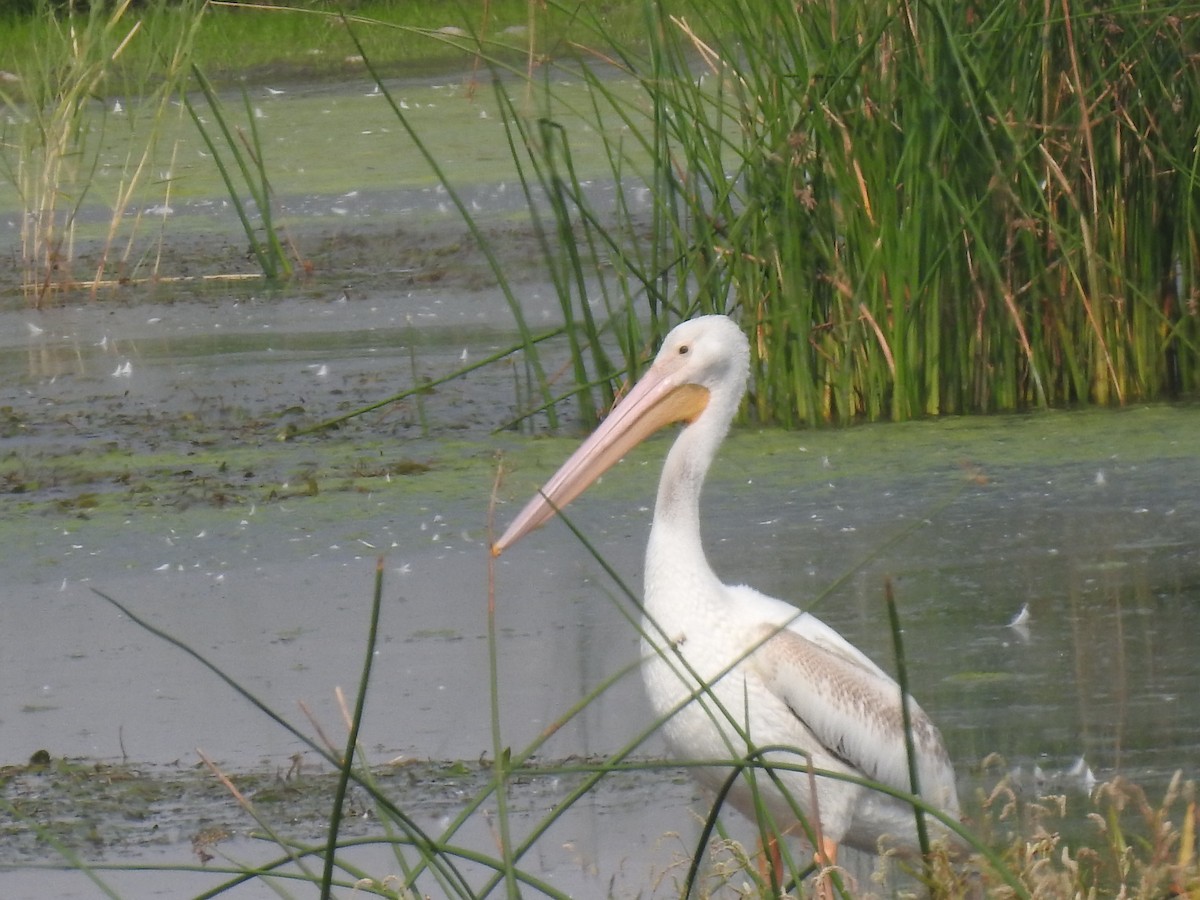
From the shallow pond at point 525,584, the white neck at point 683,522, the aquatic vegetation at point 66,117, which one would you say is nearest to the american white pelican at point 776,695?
the white neck at point 683,522

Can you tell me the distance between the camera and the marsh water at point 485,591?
3320mm

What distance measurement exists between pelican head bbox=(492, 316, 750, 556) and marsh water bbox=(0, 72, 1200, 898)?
404mm

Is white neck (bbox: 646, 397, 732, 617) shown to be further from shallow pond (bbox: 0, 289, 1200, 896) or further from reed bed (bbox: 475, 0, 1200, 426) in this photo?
reed bed (bbox: 475, 0, 1200, 426)

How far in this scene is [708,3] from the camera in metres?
4.91

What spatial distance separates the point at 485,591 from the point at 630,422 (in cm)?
91

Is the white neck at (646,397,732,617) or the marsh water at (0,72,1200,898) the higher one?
the white neck at (646,397,732,617)

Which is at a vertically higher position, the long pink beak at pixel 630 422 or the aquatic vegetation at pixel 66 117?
the aquatic vegetation at pixel 66 117

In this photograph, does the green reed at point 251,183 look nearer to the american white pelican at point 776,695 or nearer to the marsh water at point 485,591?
the marsh water at point 485,591

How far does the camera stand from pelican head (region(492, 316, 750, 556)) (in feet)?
12.0

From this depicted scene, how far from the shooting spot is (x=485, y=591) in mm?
4465

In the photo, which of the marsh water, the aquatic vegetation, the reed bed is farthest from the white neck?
the aquatic vegetation

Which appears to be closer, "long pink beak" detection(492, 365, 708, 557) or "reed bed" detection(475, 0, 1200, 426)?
"long pink beak" detection(492, 365, 708, 557)

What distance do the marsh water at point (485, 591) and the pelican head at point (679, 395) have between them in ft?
1.33

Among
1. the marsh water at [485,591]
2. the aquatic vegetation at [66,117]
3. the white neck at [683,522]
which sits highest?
the aquatic vegetation at [66,117]
